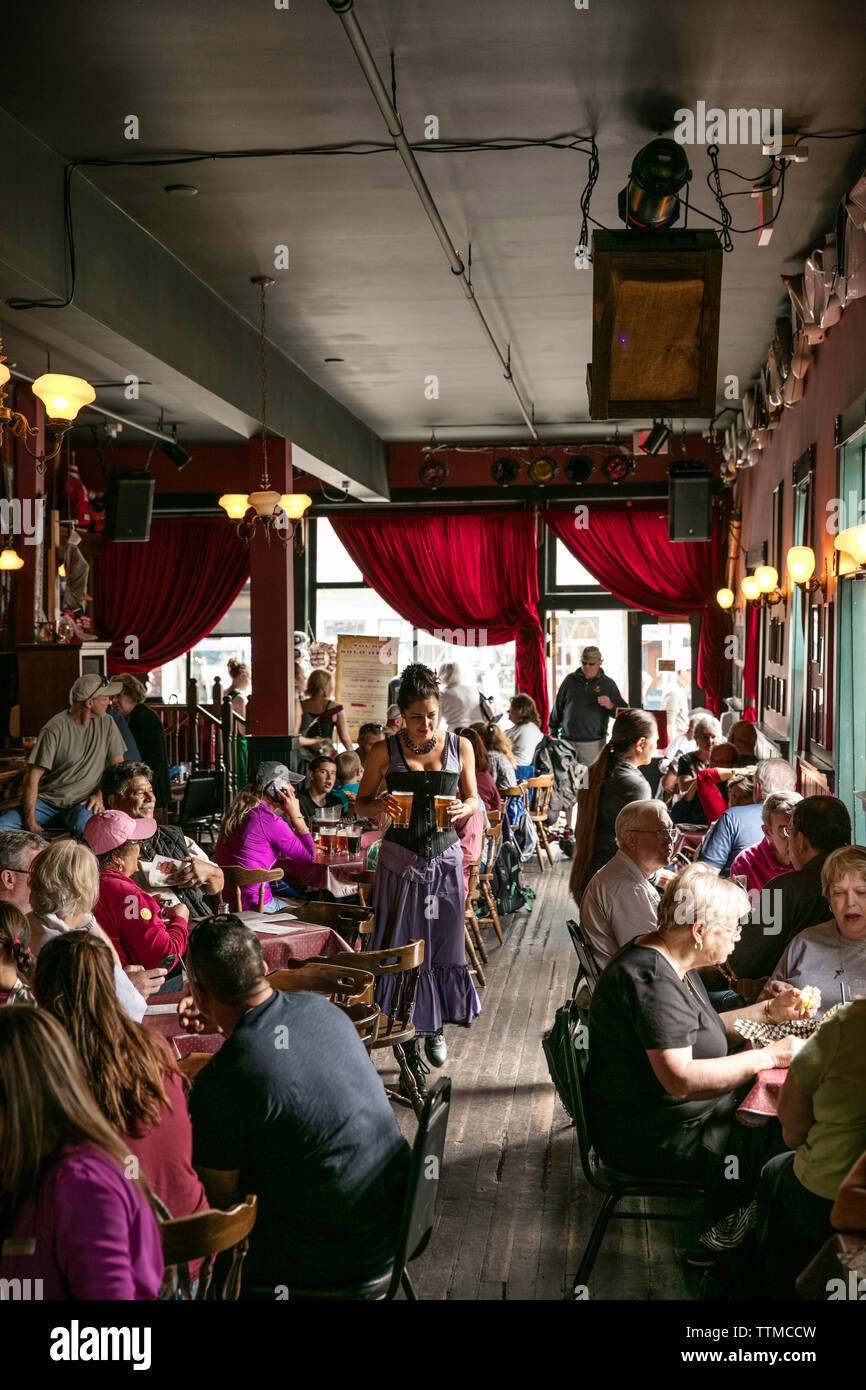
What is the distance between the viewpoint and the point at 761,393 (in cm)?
919

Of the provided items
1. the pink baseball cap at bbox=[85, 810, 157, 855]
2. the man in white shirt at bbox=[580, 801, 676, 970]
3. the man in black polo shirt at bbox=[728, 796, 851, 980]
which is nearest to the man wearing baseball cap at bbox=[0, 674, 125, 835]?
the pink baseball cap at bbox=[85, 810, 157, 855]

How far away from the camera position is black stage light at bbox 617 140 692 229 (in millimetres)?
4453

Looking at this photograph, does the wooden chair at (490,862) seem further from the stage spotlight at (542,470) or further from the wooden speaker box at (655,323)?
the stage spotlight at (542,470)

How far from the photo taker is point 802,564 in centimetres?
677

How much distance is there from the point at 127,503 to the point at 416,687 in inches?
285

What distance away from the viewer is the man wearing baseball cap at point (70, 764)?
6699mm

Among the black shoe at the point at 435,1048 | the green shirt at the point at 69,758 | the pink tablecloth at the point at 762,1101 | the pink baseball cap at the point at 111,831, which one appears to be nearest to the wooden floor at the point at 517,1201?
the black shoe at the point at 435,1048

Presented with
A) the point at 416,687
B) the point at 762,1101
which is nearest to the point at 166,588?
the point at 416,687

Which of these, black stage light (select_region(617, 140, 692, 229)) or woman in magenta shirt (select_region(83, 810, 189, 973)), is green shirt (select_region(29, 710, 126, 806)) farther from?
black stage light (select_region(617, 140, 692, 229))

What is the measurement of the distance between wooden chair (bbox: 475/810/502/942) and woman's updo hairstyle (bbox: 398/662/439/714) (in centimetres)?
238

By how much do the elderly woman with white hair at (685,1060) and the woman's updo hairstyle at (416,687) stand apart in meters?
1.94

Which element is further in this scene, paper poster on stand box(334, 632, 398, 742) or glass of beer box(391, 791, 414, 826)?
paper poster on stand box(334, 632, 398, 742)

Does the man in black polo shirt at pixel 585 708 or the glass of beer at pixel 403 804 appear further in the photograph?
the man in black polo shirt at pixel 585 708

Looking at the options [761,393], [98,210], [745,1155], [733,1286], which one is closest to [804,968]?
[745,1155]
